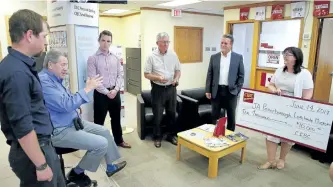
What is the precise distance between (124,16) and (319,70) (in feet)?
18.1

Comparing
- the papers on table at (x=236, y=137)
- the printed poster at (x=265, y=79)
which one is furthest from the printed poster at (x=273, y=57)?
the papers on table at (x=236, y=137)

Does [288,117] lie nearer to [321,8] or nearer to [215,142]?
[215,142]

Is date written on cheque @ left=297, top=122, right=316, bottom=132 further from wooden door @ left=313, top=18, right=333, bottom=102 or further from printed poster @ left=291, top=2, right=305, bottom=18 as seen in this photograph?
printed poster @ left=291, top=2, right=305, bottom=18

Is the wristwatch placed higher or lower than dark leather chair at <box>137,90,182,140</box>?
higher

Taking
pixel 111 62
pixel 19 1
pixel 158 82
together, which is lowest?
pixel 158 82

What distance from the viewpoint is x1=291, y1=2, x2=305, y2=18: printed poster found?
14.6 ft

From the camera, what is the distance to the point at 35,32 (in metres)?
1.18

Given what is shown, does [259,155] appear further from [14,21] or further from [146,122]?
[14,21]

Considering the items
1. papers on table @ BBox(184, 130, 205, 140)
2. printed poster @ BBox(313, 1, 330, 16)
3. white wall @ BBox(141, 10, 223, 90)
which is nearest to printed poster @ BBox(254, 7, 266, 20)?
printed poster @ BBox(313, 1, 330, 16)

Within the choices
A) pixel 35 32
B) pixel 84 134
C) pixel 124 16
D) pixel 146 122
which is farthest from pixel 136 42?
pixel 35 32

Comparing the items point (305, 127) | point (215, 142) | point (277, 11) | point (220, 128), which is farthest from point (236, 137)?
point (277, 11)

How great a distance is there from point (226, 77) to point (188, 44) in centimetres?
390

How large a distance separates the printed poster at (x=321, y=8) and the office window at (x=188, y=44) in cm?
318

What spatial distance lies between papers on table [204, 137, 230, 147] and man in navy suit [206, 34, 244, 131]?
669 millimetres
